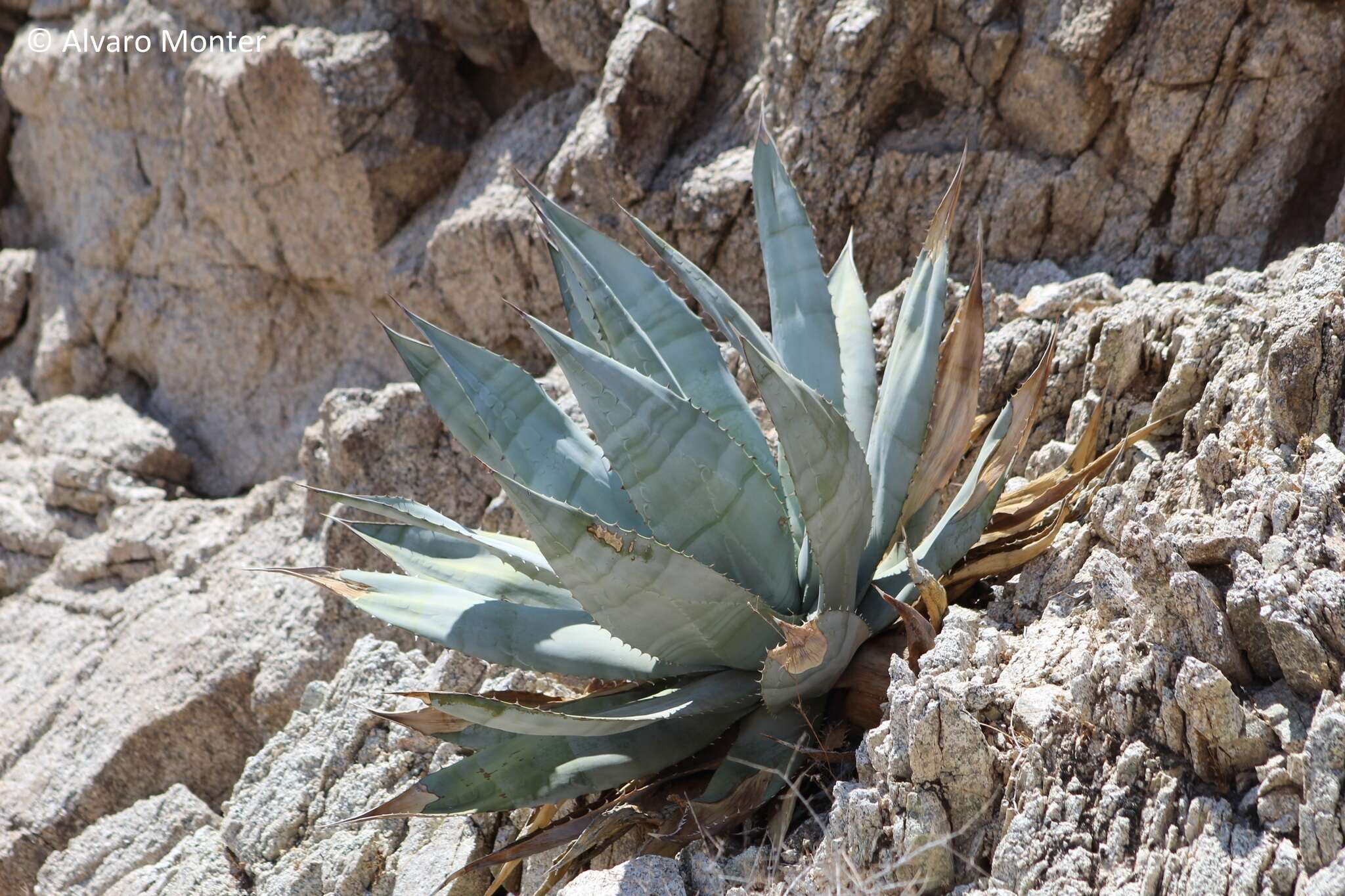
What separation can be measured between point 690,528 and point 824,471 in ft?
0.89

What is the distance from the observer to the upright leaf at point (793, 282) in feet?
7.27

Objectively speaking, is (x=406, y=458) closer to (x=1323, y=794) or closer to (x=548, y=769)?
(x=548, y=769)

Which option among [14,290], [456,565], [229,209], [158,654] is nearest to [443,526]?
[456,565]

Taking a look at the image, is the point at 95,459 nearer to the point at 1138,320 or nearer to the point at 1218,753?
the point at 1138,320

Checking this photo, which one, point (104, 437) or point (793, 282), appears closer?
point (793, 282)

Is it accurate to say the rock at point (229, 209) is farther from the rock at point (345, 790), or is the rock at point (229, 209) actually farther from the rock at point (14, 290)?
the rock at point (345, 790)

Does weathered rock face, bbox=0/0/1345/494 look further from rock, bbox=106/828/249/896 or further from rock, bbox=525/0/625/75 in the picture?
rock, bbox=106/828/249/896

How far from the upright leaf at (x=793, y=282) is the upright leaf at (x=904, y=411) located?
0.12 metres

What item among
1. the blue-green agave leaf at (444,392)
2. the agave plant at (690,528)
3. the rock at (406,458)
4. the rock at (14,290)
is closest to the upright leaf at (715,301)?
the agave plant at (690,528)

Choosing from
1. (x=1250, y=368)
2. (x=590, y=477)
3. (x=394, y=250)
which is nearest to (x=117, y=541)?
(x=394, y=250)

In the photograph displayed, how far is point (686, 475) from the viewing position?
6.03 ft

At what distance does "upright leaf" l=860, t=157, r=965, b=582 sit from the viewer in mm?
2084

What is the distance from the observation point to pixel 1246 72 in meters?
3.13

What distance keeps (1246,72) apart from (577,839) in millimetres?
2787
